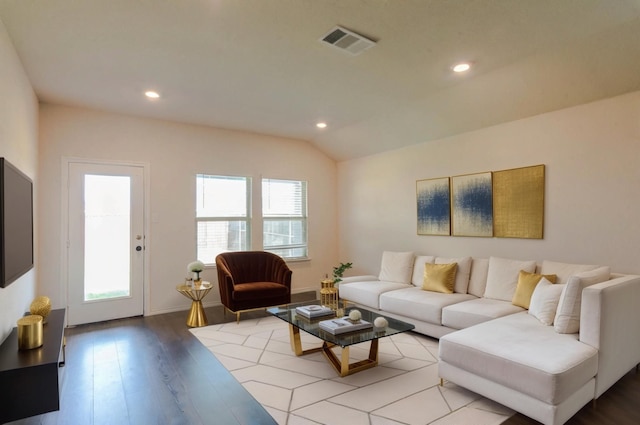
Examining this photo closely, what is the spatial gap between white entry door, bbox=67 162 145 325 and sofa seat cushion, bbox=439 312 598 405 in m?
4.09

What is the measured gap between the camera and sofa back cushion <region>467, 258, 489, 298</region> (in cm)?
399

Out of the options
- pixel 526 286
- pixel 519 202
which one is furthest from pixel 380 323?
pixel 519 202

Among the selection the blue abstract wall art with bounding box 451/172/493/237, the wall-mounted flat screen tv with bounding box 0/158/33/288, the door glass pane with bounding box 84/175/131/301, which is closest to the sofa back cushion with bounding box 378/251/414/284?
the blue abstract wall art with bounding box 451/172/493/237

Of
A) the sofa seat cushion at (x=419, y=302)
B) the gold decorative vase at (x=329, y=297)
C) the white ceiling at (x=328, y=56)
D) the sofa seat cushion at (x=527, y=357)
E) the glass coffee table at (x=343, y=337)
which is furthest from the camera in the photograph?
the gold decorative vase at (x=329, y=297)

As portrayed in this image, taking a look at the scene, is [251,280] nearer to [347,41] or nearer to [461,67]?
[347,41]

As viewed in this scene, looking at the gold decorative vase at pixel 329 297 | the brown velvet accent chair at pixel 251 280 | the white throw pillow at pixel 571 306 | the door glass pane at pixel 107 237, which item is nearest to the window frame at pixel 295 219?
the brown velvet accent chair at pixel 251 280

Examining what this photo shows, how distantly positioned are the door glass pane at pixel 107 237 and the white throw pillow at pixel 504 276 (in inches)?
180

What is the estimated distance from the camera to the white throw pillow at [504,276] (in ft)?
11.9

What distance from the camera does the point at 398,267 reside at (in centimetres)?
489

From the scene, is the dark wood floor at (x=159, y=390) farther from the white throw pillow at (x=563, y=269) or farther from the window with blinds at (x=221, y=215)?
the window with blinds at (x=221, y=215)

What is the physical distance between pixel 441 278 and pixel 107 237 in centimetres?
431

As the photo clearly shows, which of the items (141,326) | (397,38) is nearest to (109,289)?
(141,326)

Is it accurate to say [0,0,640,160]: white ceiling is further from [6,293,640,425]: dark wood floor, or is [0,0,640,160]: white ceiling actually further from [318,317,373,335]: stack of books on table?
[6,293,640,425]: dark wood floor

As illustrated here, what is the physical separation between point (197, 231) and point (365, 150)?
9.85 ft
